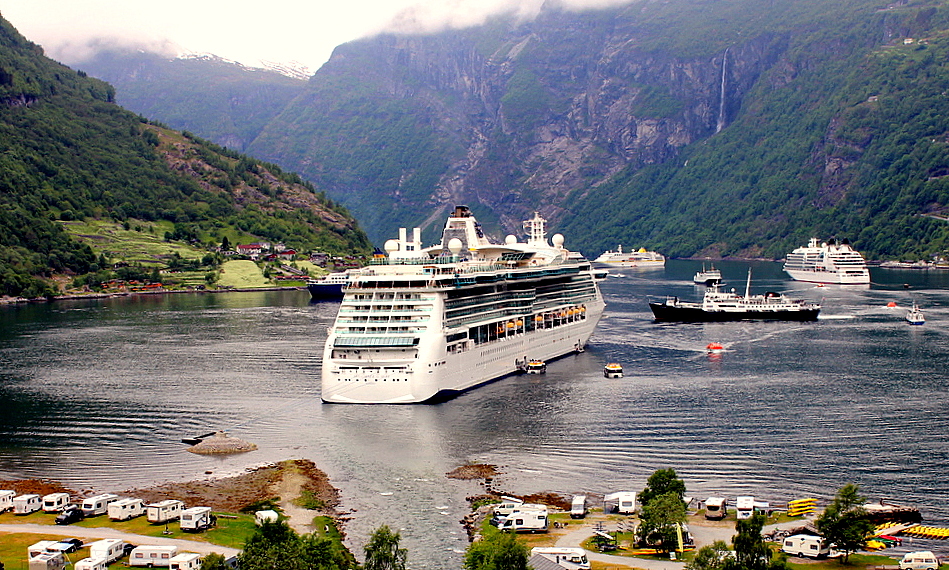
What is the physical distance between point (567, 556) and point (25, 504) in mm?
25595

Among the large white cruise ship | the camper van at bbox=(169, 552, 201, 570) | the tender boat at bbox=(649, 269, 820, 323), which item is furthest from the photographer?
the tender boat at bbox=(649, 269, 820, 323)

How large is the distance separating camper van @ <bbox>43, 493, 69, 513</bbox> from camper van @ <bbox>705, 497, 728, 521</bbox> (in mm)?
29683

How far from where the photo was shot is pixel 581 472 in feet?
180

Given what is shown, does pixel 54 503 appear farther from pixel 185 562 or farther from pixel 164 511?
pixel 185 562

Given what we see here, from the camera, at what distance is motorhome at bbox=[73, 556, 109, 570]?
130ft

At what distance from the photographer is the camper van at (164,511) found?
46469 mm

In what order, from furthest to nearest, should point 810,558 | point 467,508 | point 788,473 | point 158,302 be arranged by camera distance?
point 158,302 < point 788,473 < point 467,508 < point 810,558

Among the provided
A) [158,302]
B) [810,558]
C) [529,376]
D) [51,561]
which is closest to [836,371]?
[529,376]

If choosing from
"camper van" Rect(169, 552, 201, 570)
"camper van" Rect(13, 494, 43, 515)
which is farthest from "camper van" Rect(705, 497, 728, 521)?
"camper van" Rect(13, 494, 43, 515)

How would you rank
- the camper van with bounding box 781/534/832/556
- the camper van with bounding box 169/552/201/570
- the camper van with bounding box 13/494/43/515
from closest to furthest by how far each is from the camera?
the camper van with bounding box 169/552/201/570 → the camper van with bounding box 781/534/832/556 → the camper van with bounding box 13/494/43/515

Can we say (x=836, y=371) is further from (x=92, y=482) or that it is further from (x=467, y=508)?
(x=92, y=482)

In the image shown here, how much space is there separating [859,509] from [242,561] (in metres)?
24.9

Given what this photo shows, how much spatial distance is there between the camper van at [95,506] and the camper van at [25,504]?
2.40 m

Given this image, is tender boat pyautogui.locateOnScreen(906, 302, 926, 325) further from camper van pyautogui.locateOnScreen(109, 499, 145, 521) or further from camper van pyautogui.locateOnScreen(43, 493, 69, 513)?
camper van pyautogui.locateOnScreen(43, 493, 69, 513)
